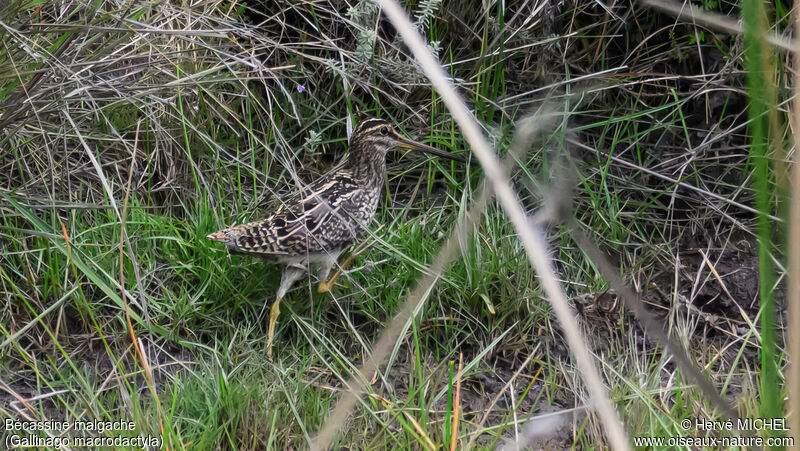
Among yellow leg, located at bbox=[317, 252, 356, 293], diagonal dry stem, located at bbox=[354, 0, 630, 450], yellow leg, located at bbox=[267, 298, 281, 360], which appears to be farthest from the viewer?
yellow leg, located at bbox=[317, 252, 356, 293]

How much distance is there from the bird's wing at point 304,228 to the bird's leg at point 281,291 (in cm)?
10

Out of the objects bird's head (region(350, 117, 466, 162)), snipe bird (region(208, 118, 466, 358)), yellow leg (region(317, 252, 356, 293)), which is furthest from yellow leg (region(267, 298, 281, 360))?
bird's head (region(350, 117, 466, 162))

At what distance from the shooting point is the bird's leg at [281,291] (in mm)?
3455

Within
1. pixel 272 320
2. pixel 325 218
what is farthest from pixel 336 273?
pixel 272 320

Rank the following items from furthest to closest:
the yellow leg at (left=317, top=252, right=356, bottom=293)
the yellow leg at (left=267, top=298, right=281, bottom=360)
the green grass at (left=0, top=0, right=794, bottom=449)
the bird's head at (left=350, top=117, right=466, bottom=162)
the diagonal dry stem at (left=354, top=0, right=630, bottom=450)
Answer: the bird's head at (left=350, top=117, right=466, bottom=162) → the yellow leg at (left=317, top=252, right=356, bottom=293) → the yellow leg at (left=267, top=298, right=281, bottom=360) → the green grass at (left=0, top=0, right=794, bottom=449) → the diagonal dry stem at (left=354, top=0, right=630, bottom=450)

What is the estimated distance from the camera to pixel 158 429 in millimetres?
2598

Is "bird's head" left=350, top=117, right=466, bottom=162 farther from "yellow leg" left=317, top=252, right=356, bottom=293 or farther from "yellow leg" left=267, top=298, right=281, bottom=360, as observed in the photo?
"yellow leg" left=267, top=298, right=281, bottom=360

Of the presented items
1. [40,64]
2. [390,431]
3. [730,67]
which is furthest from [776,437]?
[730,67]

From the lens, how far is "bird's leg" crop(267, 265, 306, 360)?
11.3ft

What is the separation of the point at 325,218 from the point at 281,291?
0.42 m

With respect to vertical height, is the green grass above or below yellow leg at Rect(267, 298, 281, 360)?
above

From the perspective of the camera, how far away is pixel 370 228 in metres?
4.01

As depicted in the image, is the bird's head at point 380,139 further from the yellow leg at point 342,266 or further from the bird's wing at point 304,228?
the yellow leg at point 342,266

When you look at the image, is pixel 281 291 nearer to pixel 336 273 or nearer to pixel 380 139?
pixel 336 273
